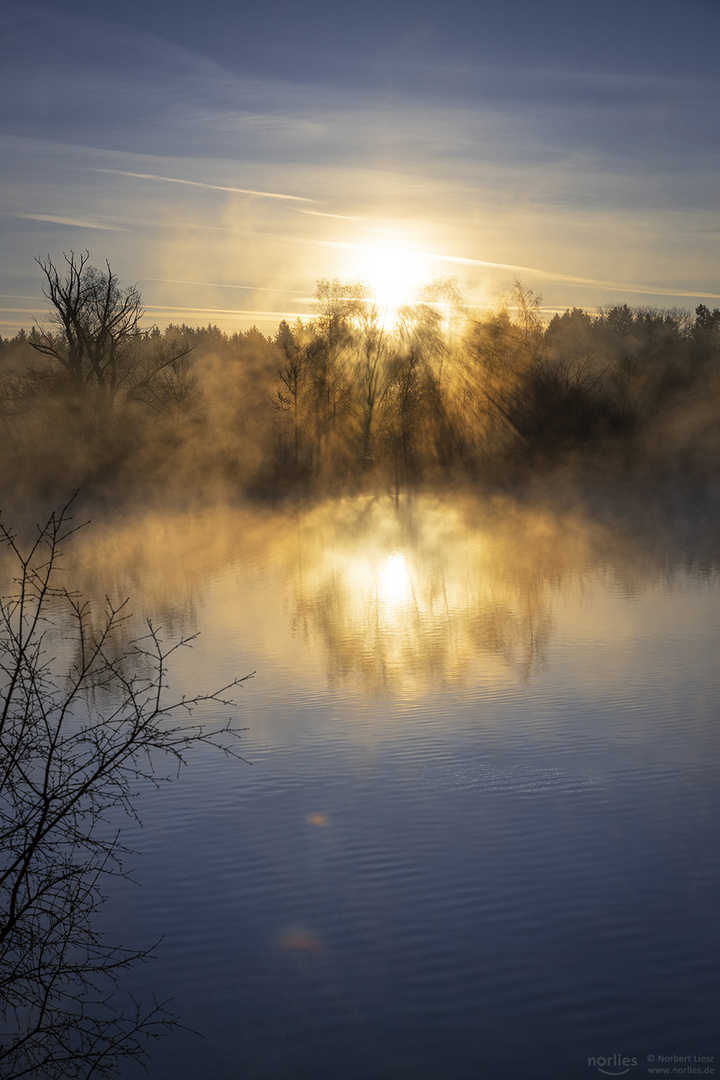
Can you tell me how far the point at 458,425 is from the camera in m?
50.2

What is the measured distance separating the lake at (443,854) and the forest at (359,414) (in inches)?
1097

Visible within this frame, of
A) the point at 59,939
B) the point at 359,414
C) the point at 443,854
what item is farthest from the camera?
the point at 359,414

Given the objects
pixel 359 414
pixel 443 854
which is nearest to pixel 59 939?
pixel 443 854

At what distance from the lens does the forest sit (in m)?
44.2

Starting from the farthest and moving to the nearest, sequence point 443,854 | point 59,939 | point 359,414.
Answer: point 359,414
point 443,854
point 59,939

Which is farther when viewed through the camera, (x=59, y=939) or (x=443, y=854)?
(x=443, y=854)

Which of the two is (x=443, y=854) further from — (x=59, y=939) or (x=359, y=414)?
(x=359, y=414)

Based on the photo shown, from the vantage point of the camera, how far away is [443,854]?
812cm

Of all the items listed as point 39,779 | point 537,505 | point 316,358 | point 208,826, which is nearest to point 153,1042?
point 208,826

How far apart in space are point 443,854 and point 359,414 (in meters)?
45.9

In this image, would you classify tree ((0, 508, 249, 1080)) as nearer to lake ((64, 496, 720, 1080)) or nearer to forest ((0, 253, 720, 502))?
lake ((64, 496, 720, 1080))

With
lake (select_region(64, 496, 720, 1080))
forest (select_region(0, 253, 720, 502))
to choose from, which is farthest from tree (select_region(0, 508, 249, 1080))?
forest (select_region(0, 253, 720, 502))

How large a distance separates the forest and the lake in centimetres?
2787

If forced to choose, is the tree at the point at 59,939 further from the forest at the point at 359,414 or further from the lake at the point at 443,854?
the forest at the point at 359,414
